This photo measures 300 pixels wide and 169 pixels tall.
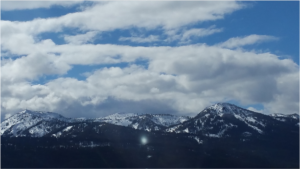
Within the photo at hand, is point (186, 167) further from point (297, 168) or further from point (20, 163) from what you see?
point (20, 163)

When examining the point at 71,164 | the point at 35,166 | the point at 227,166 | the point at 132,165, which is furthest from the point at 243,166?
the point at 35,166

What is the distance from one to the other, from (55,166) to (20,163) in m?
16.5

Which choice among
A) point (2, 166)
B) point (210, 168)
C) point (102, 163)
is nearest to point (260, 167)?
point (210, 168)

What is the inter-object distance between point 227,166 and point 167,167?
27958mm

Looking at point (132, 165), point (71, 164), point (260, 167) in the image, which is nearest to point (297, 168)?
point (260, 167)

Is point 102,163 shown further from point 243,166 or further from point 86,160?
point 243,166

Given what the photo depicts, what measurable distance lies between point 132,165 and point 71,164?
28313mm

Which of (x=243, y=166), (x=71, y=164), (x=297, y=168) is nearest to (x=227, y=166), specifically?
(x=243, y=166)

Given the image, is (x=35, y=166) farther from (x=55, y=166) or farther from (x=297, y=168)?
(x=297, y=168)

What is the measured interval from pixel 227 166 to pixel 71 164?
7238cm

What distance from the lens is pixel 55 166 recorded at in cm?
19275

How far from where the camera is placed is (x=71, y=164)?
641 feet

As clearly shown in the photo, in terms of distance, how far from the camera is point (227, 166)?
19575 cm

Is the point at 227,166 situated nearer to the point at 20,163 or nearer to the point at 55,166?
the point at 55,166
